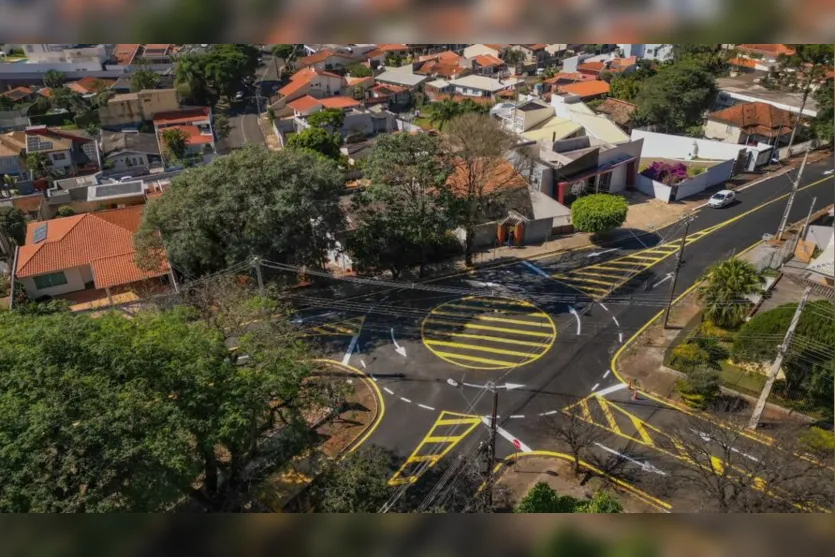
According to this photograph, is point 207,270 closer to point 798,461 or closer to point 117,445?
point 117,445

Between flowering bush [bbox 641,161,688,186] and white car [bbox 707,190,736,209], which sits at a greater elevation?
flowering bush [bbox 641,161,688,186]

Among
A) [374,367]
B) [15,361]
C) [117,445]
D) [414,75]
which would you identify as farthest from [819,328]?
[414,75]

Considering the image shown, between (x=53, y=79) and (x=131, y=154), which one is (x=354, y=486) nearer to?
(x=131, y=154)

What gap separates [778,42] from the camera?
163 centimetres

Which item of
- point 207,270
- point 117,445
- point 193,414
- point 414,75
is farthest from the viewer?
point 414,75

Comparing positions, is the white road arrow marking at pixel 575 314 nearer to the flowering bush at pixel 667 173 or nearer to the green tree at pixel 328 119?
the flowering bush at pixel 667 173

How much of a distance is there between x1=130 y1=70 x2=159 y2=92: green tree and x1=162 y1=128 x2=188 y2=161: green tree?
12.6 meters

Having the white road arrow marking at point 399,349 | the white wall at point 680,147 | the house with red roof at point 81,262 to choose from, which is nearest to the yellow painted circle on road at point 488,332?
the white road arrow marking at point 399,349

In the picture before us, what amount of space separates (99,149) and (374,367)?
30406 mm

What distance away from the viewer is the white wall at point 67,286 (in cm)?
1972

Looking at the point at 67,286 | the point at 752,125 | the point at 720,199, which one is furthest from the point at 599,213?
the point at 67,286

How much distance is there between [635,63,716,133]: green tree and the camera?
32.4 m

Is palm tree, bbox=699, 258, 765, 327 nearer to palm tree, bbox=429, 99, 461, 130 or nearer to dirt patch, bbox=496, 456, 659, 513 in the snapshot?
dirt patch, bbox=496, 456, 659, 513

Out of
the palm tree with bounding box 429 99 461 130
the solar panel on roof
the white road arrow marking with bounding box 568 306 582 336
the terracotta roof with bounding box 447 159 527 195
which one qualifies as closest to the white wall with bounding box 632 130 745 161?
the terracotta roof with bounding box 447 159 527 195
